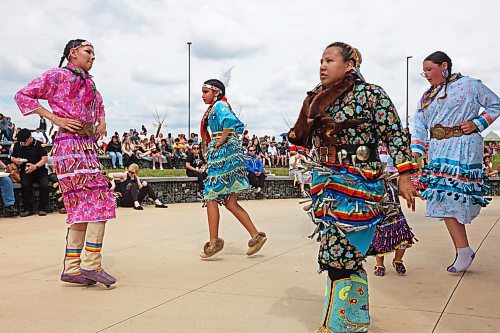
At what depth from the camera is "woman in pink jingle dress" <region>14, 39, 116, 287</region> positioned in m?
4.78

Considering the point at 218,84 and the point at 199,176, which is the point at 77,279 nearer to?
the point at 218,84

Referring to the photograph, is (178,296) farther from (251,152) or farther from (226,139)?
(251,152)

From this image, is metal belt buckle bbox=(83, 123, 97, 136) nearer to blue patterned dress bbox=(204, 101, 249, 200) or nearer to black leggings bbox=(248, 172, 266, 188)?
blue patterned dress bbox=(204, 101, 249, 200)

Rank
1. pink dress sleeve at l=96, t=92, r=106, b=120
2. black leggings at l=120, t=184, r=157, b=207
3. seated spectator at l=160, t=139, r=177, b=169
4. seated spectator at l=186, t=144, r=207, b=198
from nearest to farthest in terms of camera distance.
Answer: pink dress sleeve at l=96, t=92, r=106, b=120, black leggings at l=120, t=184, r=157, b=207, seated spectator at l=186, t=144, r=207, b=198, seated spectator at l=160, t=139, r=177, b=169

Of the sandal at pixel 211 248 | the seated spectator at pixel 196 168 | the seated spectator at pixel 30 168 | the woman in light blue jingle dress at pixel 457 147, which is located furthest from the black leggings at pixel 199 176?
the woman in light blue jingle dress at pixel 457 147

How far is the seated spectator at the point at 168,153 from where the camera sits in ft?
72.0

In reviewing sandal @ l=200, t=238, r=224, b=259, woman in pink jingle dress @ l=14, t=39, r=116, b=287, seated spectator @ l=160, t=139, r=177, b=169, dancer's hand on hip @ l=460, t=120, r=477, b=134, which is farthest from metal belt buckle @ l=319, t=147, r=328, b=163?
seated spectator @ l=160, t=139, r=177, b=169

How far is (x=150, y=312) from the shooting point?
4035 mm

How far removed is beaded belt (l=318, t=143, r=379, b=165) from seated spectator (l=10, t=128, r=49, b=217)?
8670mm

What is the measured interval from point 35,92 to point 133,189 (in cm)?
780

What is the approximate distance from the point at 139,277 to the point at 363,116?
2.77 m

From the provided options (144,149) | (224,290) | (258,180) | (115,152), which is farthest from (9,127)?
(224,290)

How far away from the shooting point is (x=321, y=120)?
3.45 m

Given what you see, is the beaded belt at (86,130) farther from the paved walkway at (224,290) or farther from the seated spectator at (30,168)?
the seated spectator at (30,168)
